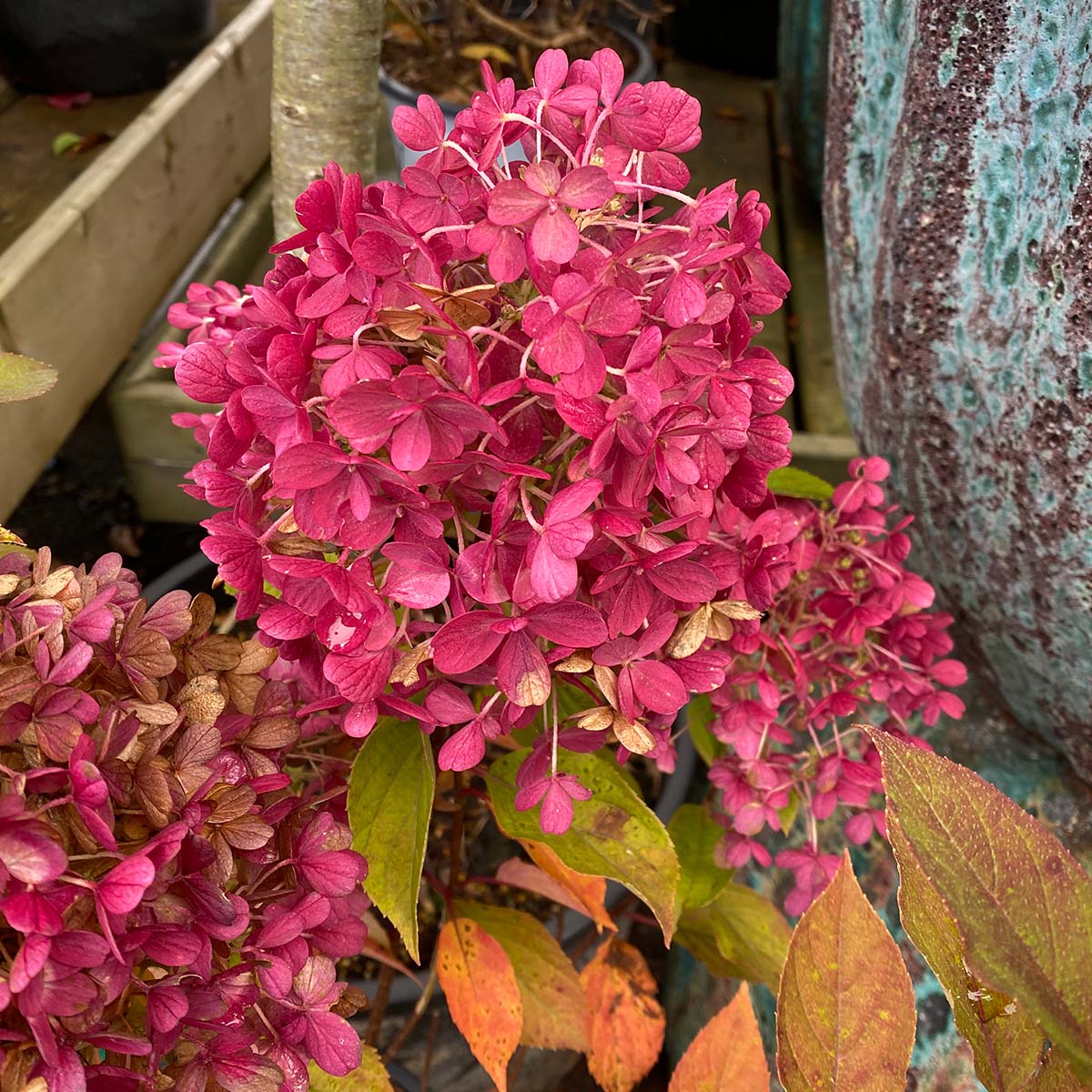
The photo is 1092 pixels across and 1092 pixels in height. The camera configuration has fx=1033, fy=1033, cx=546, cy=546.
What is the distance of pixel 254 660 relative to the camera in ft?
1.76

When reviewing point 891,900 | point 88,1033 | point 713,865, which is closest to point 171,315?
point 88,1033

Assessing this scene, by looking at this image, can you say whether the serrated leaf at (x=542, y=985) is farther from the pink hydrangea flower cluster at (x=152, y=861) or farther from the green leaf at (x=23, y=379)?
the green leaf at (x=23, y=379)

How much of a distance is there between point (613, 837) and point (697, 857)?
23 centimetres

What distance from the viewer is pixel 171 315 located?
0.67 m

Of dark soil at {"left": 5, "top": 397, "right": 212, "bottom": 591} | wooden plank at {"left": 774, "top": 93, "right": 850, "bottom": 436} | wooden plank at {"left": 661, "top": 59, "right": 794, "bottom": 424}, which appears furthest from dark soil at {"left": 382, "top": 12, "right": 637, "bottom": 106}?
dark soil at {"left": 5, "top": 397, "right": 212, "bottom": 591}

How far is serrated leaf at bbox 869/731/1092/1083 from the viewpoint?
0.39m

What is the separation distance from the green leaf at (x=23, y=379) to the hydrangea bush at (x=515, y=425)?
0.12 metres

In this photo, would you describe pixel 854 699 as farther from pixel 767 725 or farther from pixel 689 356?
pixel 689 356

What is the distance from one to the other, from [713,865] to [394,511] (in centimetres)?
46

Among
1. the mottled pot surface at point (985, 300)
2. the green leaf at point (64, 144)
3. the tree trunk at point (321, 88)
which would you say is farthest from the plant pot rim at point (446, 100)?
the mottled pot surface at point (985, 300)

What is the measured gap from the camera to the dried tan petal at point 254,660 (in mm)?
534

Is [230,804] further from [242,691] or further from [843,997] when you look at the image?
[843,997]

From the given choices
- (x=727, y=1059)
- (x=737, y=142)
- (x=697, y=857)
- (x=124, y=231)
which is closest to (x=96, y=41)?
(x=124, y=231)

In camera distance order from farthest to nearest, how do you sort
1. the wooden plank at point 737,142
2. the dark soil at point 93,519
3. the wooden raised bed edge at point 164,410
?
the wooden plank at point 737,142 < the dark soil at point 93,519 < the wooden raised bed edge at point 164,410
